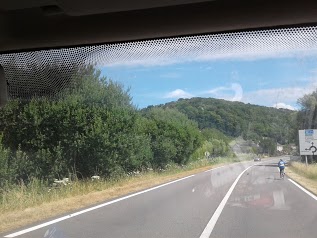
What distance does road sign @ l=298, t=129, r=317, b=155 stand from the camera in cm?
717

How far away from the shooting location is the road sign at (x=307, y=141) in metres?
7.17

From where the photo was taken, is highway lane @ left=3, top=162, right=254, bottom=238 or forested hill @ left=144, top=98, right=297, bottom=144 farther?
highway lane @ left=3, top=162, right=254, bottom=238

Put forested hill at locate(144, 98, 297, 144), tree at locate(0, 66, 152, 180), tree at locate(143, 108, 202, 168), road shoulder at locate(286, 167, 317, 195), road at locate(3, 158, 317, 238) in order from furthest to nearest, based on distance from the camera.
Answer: tree at locate(143, 108, 202, 168) → tree at locate(0, 66, 152, 180) → road shoulder at locate(286, 167, 317, 195) → road at locate(3, 158, 317, 238) → forested hill at locate(144, 98, 297, 144)

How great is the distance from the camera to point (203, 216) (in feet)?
31.2

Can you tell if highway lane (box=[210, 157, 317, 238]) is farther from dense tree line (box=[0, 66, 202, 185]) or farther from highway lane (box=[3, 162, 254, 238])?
dense tree line (box=[0, 66, 202, 185])

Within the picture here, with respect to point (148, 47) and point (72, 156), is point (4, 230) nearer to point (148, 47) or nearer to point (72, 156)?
point (148, 47)

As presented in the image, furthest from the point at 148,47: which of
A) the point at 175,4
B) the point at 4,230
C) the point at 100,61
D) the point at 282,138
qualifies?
the point at 4,230

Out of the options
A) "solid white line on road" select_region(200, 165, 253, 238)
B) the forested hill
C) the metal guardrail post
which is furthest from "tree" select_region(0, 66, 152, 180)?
the metal guardrail post

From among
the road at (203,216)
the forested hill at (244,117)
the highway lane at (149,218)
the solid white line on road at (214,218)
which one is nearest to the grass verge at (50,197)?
the road at (203,216)

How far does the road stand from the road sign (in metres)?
1.31

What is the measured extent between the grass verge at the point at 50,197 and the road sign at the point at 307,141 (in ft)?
14.2

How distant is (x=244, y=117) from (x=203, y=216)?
2.49m

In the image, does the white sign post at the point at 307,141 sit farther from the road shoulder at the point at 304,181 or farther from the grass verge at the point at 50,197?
the road shoulder at the point at 304,181

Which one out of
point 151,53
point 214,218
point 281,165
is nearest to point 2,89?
point 151,53
